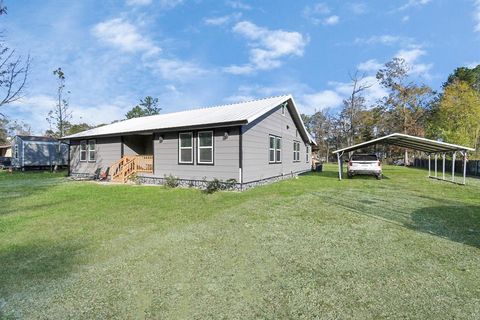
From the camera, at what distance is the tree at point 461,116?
25769 mm

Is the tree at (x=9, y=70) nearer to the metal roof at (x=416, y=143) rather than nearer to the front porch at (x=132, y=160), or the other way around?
the front porch at (x=132, y=160)

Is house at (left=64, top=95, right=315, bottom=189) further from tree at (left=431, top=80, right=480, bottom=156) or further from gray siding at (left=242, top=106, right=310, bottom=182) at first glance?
tree at (left=431, top=80, right=480, bottom=156)

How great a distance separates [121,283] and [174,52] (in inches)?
642

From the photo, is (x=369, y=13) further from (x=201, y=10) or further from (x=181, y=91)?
(x=181, y=91)

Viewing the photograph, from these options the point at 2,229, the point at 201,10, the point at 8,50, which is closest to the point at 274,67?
the point at 201,10

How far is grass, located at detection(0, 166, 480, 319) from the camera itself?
263cm

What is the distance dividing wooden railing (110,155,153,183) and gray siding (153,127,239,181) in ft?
3.08

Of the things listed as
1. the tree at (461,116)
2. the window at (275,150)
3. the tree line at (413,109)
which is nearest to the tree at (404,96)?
the tree line at (413,109)

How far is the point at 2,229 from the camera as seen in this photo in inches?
212

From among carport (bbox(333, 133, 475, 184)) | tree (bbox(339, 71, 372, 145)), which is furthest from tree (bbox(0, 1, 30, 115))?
tree (bbox(339, 71, 372, 145))

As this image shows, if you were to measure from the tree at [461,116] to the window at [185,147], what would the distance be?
87.7ft

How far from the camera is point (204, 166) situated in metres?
11.4

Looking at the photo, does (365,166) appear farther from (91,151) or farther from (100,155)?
(91,151)

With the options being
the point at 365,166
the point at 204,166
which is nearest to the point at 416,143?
the point at 365,166
